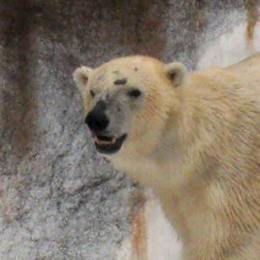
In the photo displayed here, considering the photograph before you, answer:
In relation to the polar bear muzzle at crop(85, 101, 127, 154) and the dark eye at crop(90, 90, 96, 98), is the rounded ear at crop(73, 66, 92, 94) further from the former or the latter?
the polar bear muzzle at crop(85, 101, 127, 154)

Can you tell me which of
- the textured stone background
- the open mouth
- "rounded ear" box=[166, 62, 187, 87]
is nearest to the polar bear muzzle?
the open mouth

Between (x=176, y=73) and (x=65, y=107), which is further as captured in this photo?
(x=65, y=107)

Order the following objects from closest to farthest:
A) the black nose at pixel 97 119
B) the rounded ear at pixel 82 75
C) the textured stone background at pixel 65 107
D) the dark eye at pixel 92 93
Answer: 1. the black nose at pixel 97 119
2. the dark eye at pixel 92 93
3. the rounded ear at pixel 82 75
4. the textured stone background at pixel 65 107

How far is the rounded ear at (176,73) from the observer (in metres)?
1.98

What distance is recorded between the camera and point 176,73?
6.53 ft

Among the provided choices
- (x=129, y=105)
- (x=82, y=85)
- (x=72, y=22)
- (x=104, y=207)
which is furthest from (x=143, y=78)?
(x=104, y=207)

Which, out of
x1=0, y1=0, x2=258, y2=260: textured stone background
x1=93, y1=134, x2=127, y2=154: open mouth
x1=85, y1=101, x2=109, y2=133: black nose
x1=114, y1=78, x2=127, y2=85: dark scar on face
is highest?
x1=114, y1=78, x2=127, y2=85: dark scar on face

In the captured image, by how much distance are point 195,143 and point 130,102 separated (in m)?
0.27

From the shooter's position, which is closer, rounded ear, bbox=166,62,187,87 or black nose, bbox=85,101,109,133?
black nose, bbox=85,101,109,133

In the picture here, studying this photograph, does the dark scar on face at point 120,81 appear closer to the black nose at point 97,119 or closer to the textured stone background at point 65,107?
the black nose at point 97,119

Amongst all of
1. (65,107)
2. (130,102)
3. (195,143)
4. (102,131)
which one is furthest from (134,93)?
(65,107)

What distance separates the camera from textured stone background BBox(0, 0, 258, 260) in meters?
2.96

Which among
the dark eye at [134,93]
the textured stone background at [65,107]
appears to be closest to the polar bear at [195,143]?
the dark eye at [134,93]

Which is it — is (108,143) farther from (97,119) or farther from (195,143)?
(195,143)
